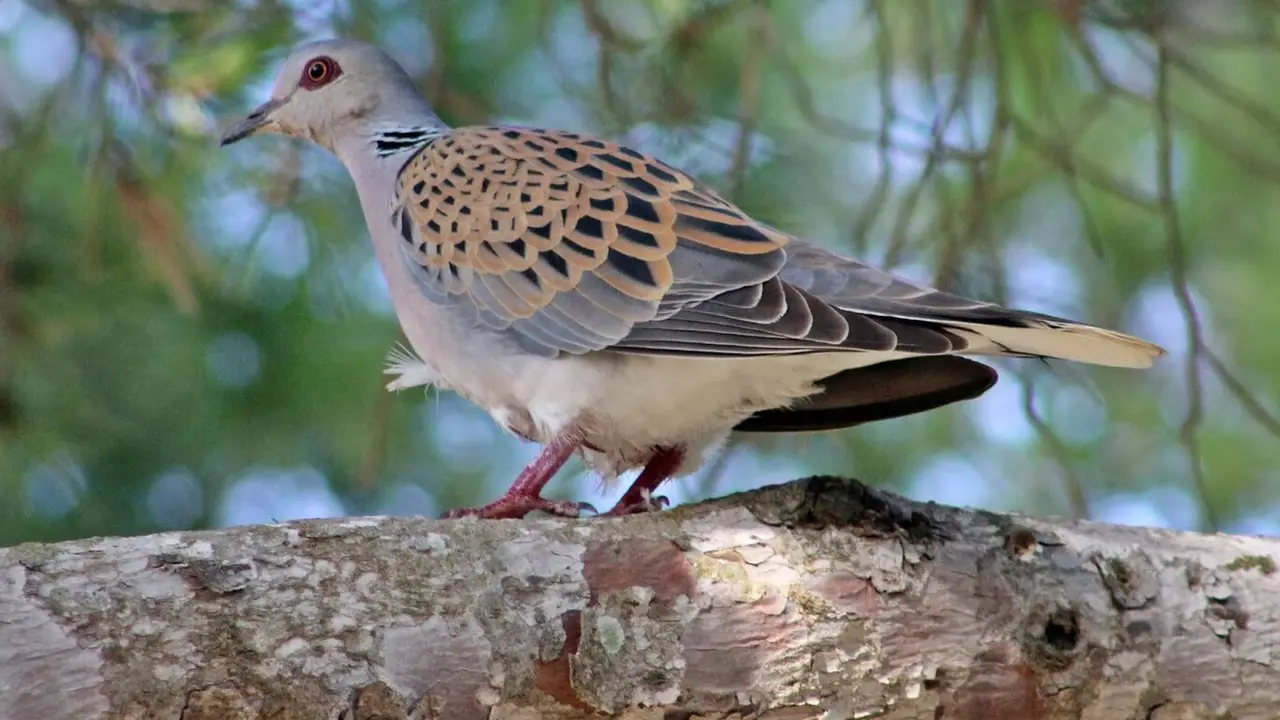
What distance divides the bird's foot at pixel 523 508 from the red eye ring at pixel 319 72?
128 centimetres

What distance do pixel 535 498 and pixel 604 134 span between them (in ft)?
5.21

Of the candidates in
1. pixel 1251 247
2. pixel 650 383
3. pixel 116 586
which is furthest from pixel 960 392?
pixel 1251 247

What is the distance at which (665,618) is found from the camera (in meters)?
1.87

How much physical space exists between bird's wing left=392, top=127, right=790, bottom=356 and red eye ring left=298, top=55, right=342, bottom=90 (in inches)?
17.8

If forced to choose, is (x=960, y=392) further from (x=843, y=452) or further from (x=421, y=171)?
(x=843, y=452)

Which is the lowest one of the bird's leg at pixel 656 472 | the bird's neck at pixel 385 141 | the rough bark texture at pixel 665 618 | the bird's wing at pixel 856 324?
the rough bark texture at pixel 665 618

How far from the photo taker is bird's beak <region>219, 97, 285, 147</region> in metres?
3.31

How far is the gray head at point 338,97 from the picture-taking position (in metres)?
3.33

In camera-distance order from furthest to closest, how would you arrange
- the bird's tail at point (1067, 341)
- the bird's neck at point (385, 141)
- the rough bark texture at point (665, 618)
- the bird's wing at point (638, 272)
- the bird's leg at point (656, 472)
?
the bird's neck at point (385, 141) < the bird's leg at point (656, 472) < the bird's wing at point (638, 272) < the bird's tail at point (1067, 341) < the rough bark texture at point (665, 618)

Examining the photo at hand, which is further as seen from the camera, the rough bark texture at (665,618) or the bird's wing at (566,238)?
the bird's wing at (566,238)

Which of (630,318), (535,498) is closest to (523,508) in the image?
(535,498)

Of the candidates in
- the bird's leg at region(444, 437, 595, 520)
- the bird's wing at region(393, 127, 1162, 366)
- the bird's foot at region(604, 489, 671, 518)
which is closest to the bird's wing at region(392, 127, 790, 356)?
the bird's wing at region(393, 127, 1162, 366)

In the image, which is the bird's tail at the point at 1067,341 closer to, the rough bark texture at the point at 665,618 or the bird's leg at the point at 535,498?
the rough bark texture at the point at 665,618

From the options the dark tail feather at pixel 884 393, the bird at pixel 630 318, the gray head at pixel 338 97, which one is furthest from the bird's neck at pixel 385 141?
the dark tail feather at pixel 884 393
